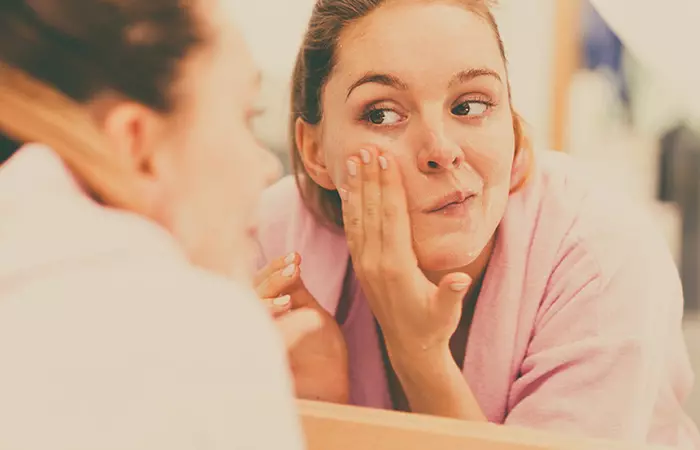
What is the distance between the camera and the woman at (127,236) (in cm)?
38

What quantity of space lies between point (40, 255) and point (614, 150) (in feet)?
1.48

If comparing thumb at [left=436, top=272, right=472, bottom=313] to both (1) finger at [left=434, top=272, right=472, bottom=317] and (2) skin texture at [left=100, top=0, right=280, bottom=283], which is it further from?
(2) skin texture at [left=100, top=0, right=280, bottom=283]

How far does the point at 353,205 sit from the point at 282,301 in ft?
0.36

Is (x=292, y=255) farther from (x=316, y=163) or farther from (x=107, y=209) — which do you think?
(x=107, y=209)

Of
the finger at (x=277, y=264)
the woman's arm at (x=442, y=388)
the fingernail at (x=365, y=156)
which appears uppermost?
the fingernail at (x=365, y=156)

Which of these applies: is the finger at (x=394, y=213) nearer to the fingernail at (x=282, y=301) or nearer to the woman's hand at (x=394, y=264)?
the woman's hand at (x=394, y=264)

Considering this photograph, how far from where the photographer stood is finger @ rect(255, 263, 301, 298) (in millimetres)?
627

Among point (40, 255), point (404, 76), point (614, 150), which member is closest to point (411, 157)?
point (404, 76)

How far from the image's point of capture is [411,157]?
0.57 meters

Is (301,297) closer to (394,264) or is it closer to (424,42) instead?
(394,264)

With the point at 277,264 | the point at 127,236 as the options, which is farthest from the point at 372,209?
the point at 127,236

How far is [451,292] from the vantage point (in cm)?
58

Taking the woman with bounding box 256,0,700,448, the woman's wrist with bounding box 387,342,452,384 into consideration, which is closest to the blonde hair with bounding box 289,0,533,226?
the woman with bounding box 256,0,700,448

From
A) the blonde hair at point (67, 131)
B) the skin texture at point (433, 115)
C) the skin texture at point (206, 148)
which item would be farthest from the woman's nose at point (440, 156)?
the blonde hair at point (67, 131)
